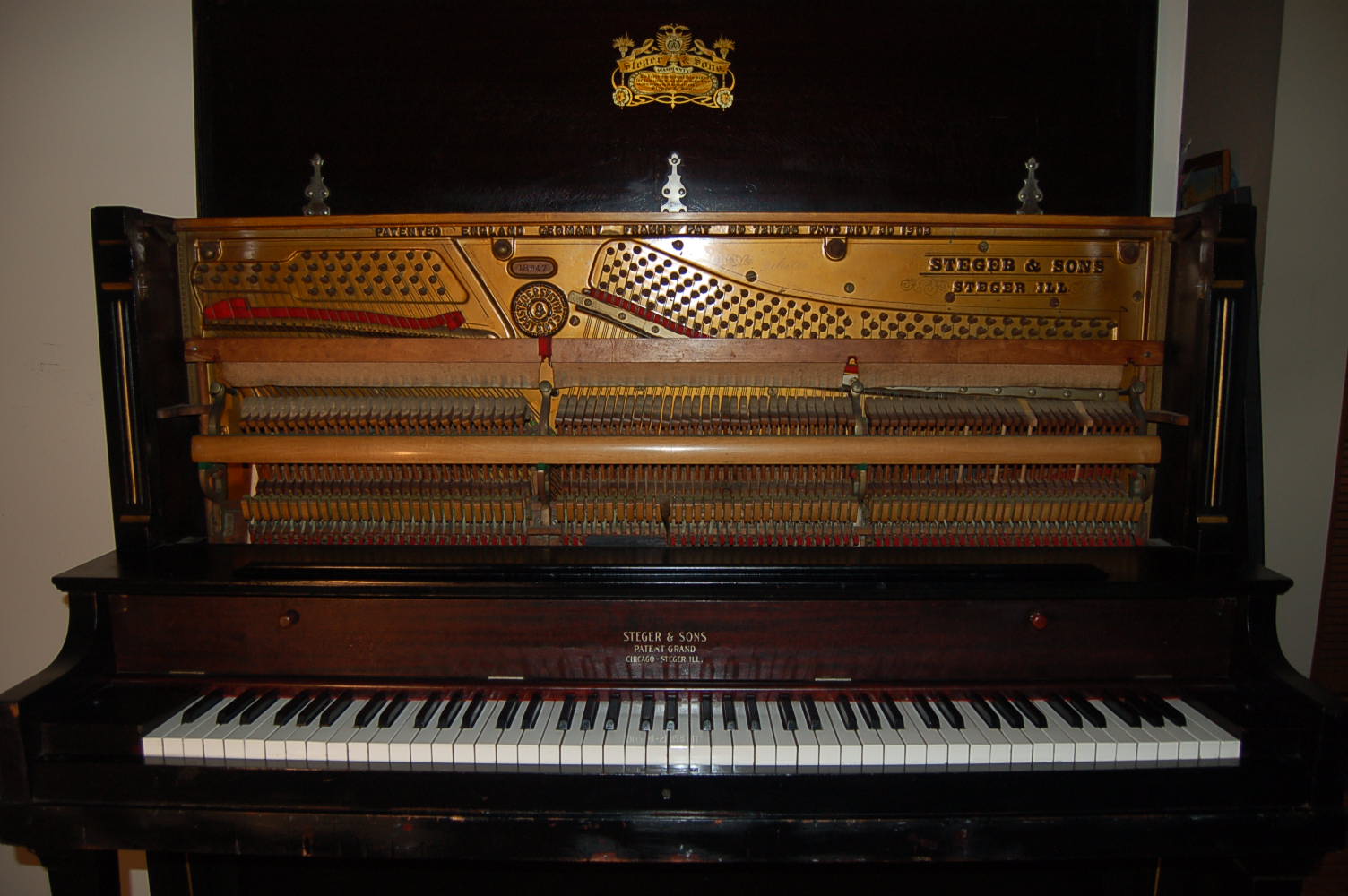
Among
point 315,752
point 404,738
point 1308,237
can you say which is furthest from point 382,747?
point 1308,237

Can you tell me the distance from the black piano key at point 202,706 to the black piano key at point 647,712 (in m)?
1.08

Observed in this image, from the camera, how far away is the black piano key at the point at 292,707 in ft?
5.78

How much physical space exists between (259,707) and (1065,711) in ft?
6.51

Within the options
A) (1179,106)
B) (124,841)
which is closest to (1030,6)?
(1179,106)

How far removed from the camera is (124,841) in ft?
5.49

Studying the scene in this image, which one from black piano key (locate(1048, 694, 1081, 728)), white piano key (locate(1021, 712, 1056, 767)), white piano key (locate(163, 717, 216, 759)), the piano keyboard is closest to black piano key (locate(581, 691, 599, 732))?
the piano keyboard

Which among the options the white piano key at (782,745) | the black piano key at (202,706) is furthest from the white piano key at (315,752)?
the white piano key at (782,745)

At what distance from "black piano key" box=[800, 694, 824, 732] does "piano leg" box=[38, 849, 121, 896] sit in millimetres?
1800

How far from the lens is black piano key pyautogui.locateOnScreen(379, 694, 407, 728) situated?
174 centimetres

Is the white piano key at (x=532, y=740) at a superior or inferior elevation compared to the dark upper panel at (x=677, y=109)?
inferior

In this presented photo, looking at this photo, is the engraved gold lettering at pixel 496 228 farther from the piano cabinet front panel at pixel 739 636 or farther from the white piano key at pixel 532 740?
the white piano key at pixel 532 740

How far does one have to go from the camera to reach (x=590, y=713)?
1733 millimetres

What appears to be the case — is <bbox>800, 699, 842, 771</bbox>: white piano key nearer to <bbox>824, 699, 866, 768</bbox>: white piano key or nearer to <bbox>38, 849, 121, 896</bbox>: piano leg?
<bbox>824, 699, 866, 768</bbox>: white piano key

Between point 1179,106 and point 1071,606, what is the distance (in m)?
1.75
